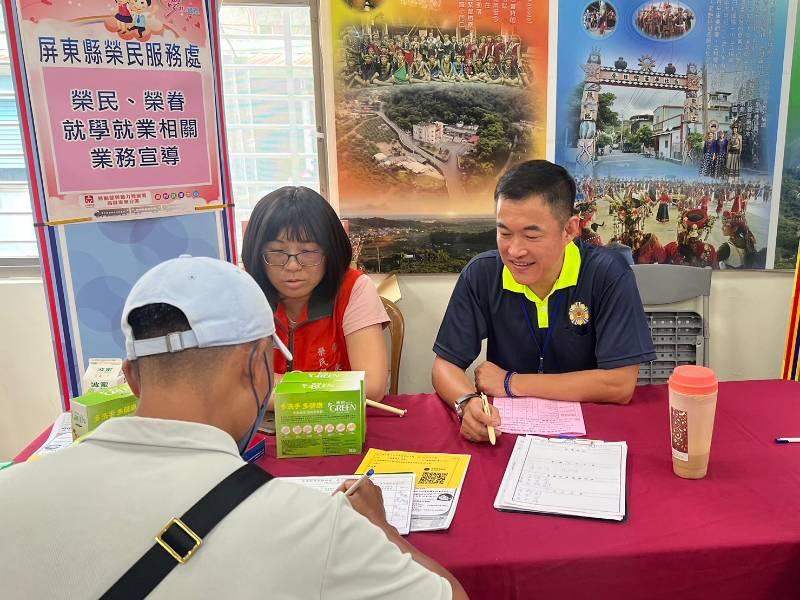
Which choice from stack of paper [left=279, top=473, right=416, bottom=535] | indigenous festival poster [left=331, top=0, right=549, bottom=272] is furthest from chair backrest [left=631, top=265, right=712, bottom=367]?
stack of paper [left=279, top=473, right=416, bottom=535]

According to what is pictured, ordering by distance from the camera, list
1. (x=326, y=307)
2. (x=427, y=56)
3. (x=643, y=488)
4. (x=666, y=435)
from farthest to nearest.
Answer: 1. (x=427, y=56)
2. (x=326, y=307)
3. (x=666, y=435)
4. (x=643, y=488)

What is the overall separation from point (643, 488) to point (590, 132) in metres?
1.79

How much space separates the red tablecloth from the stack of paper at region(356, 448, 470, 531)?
0.07 feet

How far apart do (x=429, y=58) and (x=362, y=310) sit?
3.87 ft

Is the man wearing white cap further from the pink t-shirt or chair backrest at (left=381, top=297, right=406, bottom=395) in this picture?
chair backrest at (left=381, top=297, right=406, bottom=395)

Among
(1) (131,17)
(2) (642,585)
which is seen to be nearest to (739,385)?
(2) (642,585)

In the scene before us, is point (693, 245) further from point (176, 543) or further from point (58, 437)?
point (176, 543)

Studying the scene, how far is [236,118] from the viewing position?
270cm

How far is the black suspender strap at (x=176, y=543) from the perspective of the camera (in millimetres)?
612

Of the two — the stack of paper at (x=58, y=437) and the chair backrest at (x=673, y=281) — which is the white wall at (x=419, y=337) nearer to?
the chair backrest at (x=673, y=281)

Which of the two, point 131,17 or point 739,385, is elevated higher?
point 131,17

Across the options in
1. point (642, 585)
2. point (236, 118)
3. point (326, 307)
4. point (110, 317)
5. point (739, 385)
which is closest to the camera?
point (642, 585)

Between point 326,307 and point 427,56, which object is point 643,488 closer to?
point 326,307

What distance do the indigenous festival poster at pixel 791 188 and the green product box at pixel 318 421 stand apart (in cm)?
228
